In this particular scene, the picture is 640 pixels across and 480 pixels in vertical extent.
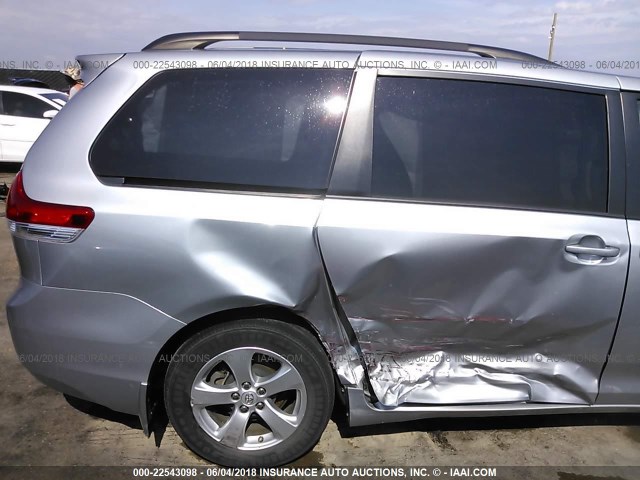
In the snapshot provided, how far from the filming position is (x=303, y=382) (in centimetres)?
241

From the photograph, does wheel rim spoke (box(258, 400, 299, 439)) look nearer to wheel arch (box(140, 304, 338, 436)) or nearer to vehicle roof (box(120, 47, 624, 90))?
wheel arch (box(140, 304, 338, 436))

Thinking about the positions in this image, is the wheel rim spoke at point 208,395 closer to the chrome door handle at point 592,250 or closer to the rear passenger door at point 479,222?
the rear passenger door at point 479,222

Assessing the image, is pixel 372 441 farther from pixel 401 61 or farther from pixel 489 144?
pixel 401 61

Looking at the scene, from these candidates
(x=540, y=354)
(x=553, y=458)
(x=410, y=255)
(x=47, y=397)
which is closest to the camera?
(x=410, y=255)

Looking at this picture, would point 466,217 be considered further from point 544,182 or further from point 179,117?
point 179,117

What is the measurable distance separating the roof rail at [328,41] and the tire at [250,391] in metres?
1.28

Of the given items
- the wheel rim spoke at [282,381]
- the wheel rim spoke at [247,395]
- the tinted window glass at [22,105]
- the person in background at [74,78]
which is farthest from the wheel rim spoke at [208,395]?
the tinted window glass at [22,105]

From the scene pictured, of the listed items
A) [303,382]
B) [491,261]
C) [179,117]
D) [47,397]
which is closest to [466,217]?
[491,261]

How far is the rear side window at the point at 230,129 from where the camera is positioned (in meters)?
2.28

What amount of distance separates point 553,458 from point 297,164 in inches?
72.5

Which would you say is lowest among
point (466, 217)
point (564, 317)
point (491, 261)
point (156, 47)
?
point (564, 317)

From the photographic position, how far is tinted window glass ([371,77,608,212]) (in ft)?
7.64

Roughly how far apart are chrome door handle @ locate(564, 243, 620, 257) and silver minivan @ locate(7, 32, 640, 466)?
0.01 metres

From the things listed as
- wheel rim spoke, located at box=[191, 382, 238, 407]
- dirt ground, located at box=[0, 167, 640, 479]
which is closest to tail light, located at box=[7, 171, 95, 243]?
A: wheel rim spoke, located at box=[191, 382, 238, 407]
